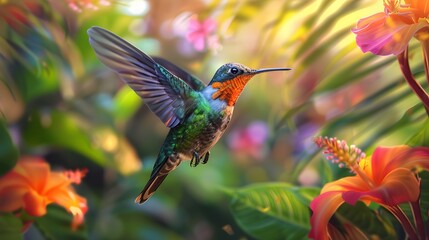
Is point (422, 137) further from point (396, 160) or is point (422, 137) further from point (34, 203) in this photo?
point (34, 203)

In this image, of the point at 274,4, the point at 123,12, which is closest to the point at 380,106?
the point at 274,4

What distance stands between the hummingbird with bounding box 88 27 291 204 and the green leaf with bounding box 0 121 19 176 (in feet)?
0.61

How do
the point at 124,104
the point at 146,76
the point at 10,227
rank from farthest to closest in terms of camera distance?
the point at 124,104 < the point at 10,227 < the point at 146,76

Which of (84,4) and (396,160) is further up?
(84,4)

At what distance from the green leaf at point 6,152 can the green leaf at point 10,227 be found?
0.15 ft

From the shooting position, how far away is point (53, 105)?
778 millimetres

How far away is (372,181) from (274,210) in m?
0.12

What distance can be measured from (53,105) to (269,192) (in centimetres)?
35

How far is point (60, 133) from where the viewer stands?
749 millimetres

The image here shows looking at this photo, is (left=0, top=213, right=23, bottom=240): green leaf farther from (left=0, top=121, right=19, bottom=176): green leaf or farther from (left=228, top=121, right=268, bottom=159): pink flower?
(left=228, top=121, right=268, bottom=159): pink flower

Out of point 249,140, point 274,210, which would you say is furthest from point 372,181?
point 249,140

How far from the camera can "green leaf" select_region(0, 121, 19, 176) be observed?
0.56 metres

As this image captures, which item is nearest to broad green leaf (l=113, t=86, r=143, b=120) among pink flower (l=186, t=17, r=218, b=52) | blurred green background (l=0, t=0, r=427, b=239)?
blurred green background (l=0, t=0, r=427, b=239)

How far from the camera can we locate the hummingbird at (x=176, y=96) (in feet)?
1.31
